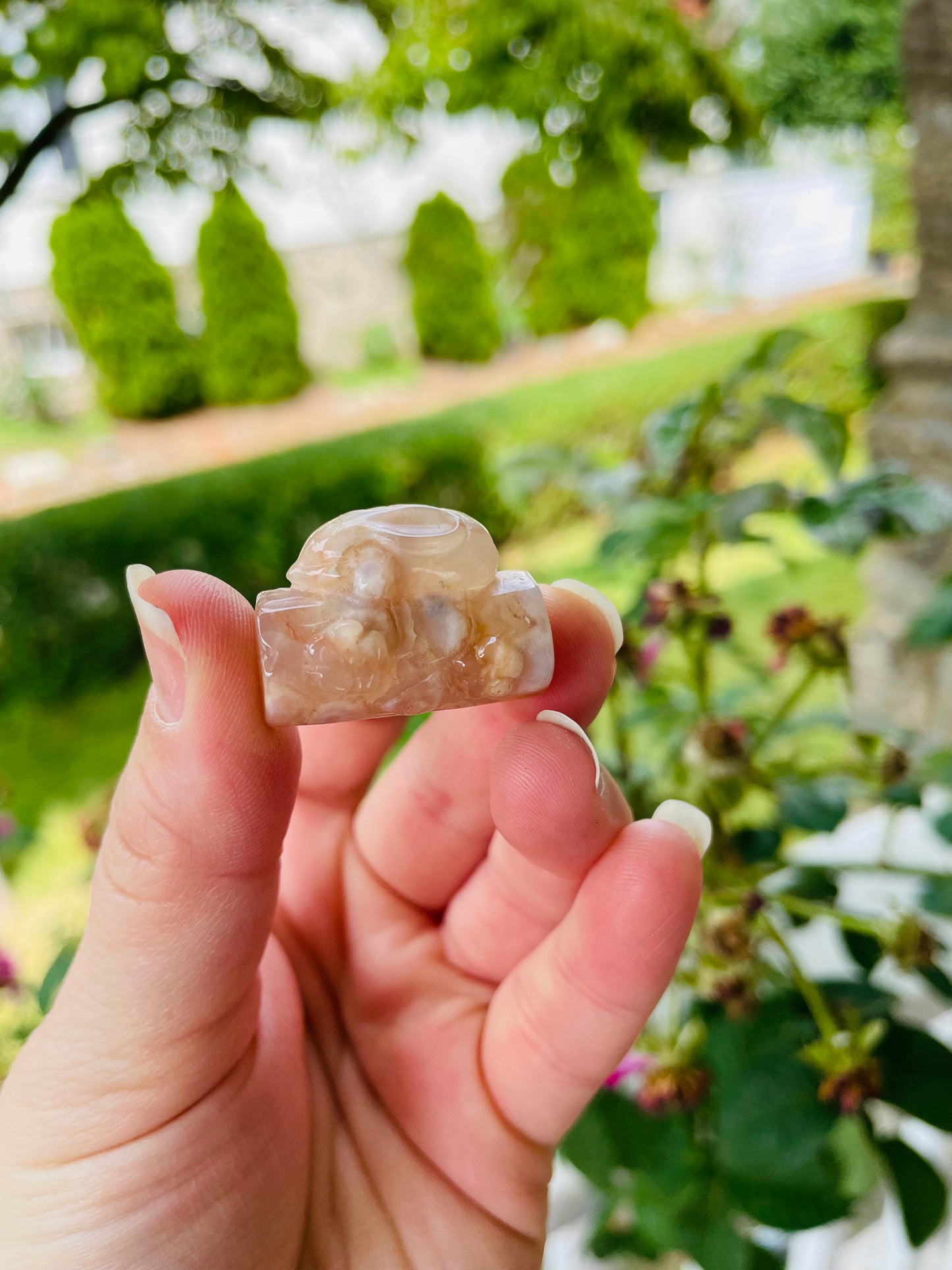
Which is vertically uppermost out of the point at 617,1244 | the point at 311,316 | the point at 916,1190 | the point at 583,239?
the point at 583,239

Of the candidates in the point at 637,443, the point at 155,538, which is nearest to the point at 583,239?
the point at 637,443

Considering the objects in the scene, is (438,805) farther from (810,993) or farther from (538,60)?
(538,60)

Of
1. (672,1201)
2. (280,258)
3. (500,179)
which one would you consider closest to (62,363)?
(280,258)

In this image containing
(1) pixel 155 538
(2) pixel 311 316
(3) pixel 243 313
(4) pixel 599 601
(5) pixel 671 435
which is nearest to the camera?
(4) pixel 599 601

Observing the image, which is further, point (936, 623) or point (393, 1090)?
point (936, 623)

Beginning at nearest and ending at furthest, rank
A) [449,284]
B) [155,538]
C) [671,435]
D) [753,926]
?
[753,926], [671,435], [155,538], [449,284]

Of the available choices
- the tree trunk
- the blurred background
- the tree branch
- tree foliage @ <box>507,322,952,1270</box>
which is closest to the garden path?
the blurred background

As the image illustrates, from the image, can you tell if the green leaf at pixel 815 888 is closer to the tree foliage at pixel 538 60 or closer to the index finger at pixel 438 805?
the index finger at pixel 438 805

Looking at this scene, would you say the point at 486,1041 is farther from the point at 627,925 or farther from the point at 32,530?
the point at 32,530
